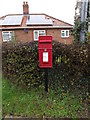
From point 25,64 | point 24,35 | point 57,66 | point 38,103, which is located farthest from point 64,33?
point 38,103

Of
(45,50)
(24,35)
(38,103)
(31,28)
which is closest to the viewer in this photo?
(45,50)

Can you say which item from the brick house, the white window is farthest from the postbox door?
the white window

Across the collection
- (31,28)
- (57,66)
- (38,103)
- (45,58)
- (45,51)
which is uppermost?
(31,28)

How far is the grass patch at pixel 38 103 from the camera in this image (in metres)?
2.73

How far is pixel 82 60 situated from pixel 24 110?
1.85 m

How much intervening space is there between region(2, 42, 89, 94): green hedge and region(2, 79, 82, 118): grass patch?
0.75ft

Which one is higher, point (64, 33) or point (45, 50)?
point (64, 33)

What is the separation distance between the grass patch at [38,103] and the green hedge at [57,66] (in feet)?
0.75

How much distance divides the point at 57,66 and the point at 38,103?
108 centimetres

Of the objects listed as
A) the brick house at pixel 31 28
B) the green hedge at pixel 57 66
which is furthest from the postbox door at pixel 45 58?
the brick house at pixel 31 28

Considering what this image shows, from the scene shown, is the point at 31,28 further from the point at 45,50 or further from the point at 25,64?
the point at 45,50

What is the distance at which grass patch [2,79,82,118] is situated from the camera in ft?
8.96

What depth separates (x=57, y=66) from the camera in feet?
10.8

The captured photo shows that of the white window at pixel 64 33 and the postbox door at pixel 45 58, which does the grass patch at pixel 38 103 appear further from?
the white window at pixel 64 33
